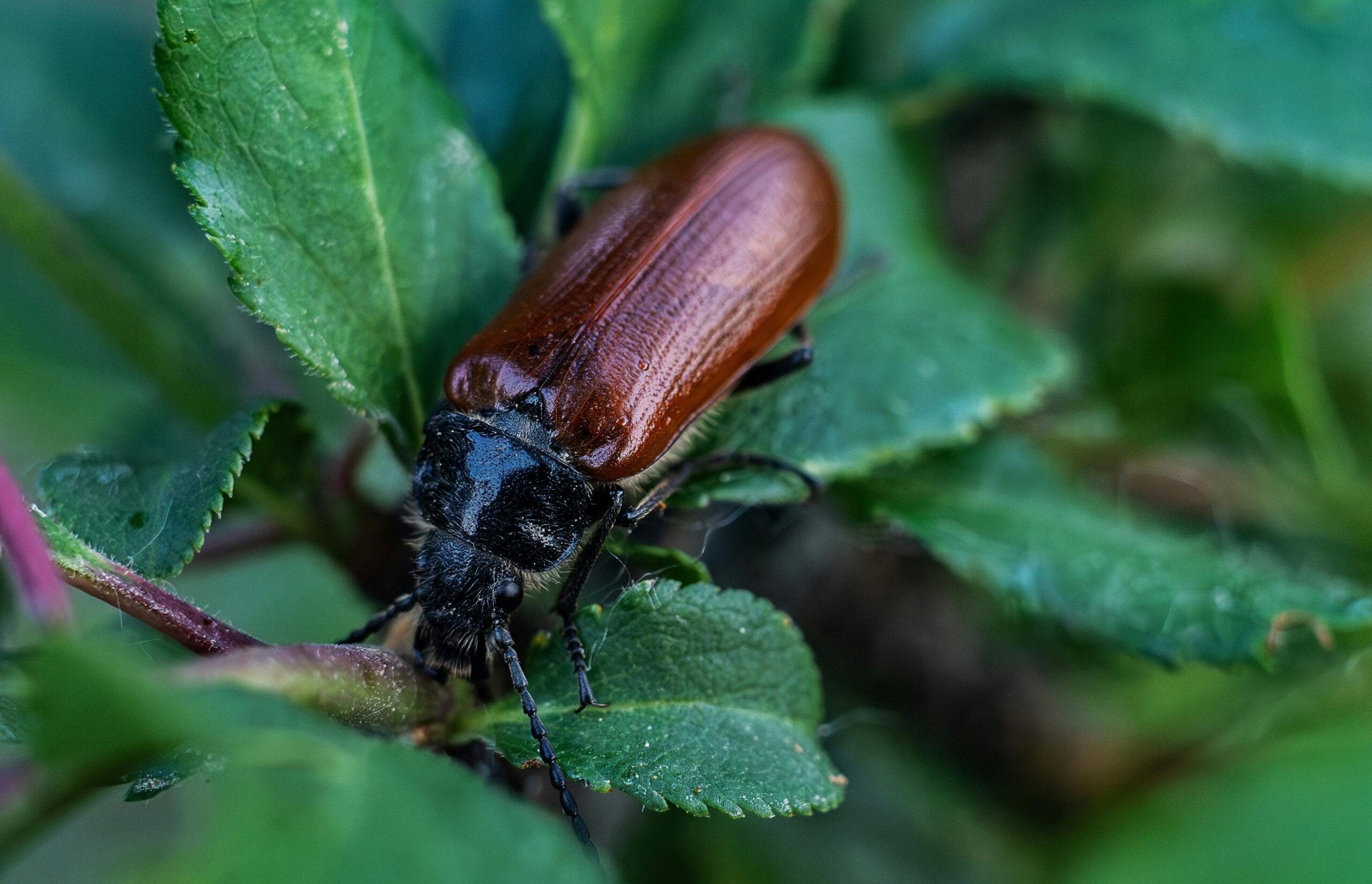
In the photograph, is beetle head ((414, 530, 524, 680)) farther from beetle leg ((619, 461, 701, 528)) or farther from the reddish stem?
the reddish stem

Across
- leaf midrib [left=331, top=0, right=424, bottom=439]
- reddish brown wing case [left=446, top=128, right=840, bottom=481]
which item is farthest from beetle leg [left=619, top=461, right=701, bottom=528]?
leaf midrib [left=331, top=0, right=424, bottom=439]

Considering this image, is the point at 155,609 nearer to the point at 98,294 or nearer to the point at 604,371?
the point at 604,371

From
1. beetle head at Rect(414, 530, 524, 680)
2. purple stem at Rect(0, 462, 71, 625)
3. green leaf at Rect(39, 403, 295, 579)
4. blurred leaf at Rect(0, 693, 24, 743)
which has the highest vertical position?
purple stem at Rect(0, 462, 71, 625)

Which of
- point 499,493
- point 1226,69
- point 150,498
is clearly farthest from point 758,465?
point 1226,69

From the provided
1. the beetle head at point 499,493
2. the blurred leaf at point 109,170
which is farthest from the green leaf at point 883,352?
the blurred leaf at point 109,170

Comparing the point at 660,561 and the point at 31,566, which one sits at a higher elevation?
the point at 31,566

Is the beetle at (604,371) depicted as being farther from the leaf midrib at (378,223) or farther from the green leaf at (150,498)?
the green leaf at (150,498)

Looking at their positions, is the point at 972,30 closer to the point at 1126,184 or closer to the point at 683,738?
the point at 1126,184
